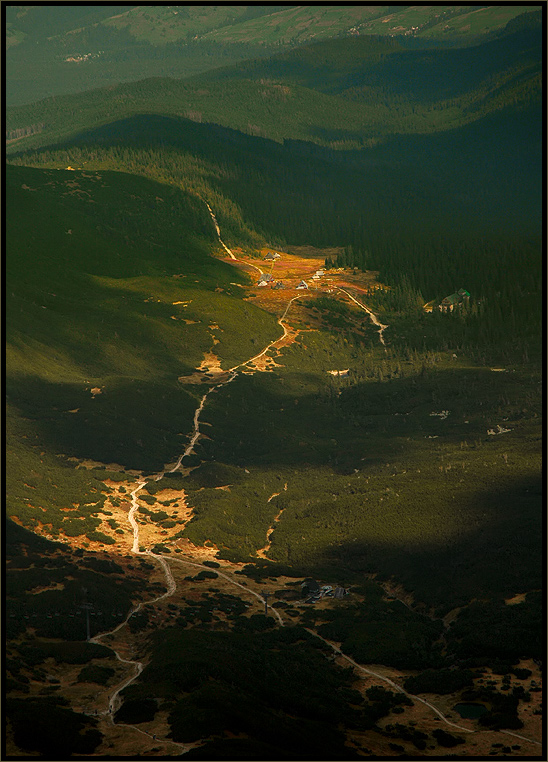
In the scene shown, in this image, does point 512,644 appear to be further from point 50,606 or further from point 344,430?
point 344,430

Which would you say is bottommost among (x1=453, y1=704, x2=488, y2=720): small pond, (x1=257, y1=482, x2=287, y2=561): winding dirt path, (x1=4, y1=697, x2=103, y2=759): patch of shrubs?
(x1=453, y1=704, x2=488, y2=720): small pond

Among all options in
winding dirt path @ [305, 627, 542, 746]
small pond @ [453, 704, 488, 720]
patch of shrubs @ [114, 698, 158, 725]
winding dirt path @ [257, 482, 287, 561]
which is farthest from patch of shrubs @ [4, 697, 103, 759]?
winding dirt path @ [257, 482, 287, 561]

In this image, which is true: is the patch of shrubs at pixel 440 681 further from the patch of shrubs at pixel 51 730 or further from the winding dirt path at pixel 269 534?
the winding dirt path at pixel 269 534

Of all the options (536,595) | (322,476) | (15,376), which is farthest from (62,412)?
(536,595)

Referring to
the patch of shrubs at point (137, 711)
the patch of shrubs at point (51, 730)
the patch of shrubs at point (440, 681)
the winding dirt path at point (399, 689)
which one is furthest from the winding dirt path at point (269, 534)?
the patch of shrubs at point (51, 730)

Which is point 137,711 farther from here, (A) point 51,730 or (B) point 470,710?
(B) point 470,710

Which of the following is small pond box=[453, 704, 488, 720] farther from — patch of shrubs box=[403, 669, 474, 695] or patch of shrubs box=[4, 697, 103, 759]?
patch of shrubs box=[4, 697, 103, 759]

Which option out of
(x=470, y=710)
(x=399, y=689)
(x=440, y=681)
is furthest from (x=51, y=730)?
(x=440, y=681)

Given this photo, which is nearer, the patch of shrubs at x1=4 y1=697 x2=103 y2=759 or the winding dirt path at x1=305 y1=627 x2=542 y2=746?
the patch of shrubs at x1=4 y1=697 x2=103 y2=759
